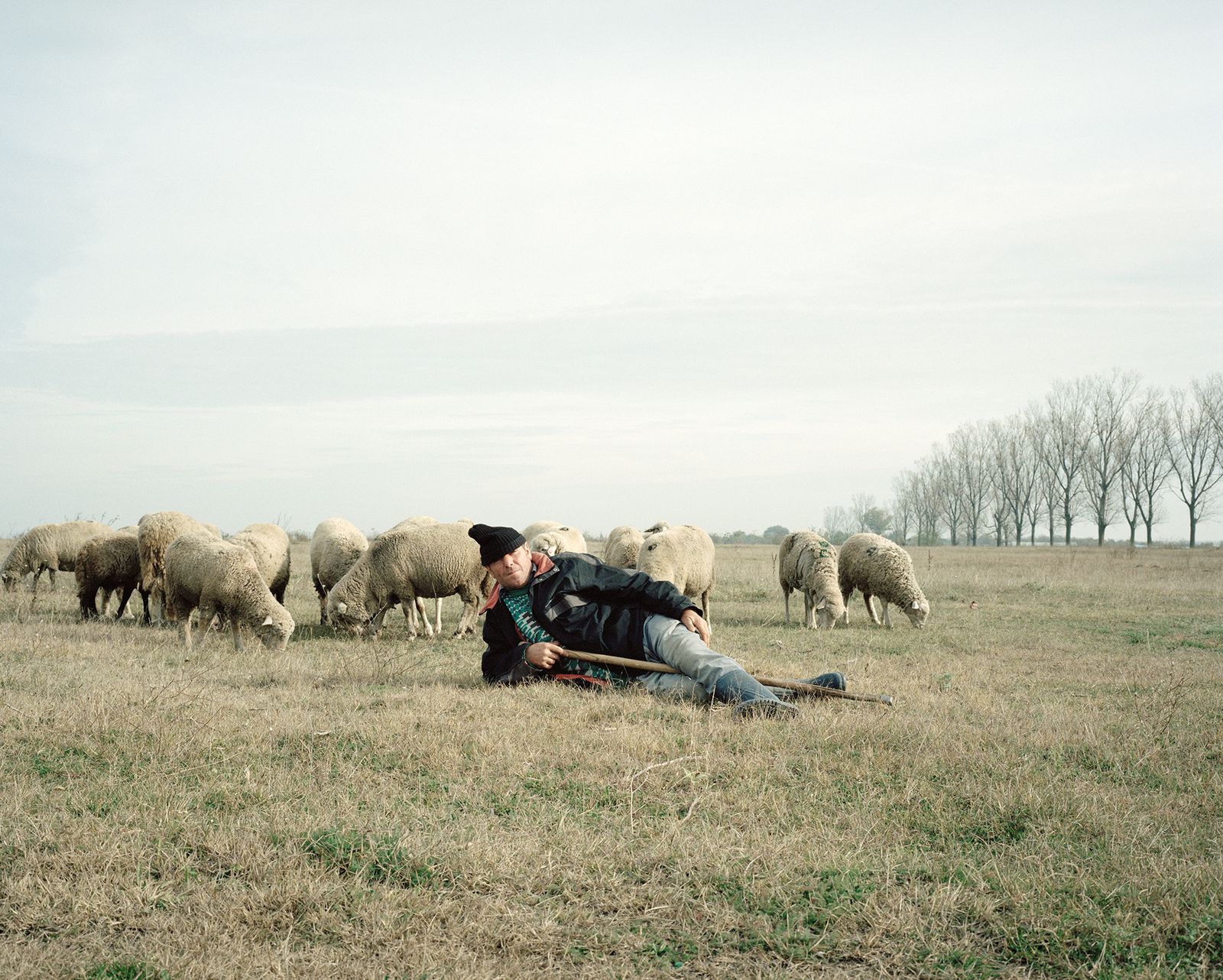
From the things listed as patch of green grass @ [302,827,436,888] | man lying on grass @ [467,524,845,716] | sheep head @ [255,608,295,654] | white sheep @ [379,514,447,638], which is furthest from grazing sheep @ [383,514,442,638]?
patch of green grass @ [302,827,436,888]

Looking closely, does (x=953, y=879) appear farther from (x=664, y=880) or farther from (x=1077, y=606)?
(x=1077, y=606)

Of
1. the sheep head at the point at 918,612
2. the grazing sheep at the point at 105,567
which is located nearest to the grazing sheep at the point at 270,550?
the grazing sheep at the point at 105,567

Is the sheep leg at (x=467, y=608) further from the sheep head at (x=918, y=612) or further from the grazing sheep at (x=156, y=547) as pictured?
the sheep head at (x=918, y=612)

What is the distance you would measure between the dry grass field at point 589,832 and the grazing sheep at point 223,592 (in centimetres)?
314

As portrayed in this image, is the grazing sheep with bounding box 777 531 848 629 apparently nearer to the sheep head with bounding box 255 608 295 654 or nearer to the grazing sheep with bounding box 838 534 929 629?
the grazing sheep with bounding box 838 534 929 629

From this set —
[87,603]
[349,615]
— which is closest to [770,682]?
[349,615]

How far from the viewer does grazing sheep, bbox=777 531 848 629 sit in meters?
15.9

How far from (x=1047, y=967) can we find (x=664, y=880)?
1546 millimetres

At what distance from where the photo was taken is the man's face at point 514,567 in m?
7.56

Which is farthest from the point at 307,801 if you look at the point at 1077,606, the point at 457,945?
the point at 1077,606

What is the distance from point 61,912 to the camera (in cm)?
366

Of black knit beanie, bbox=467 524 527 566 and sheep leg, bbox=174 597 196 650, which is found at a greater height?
black knit beanie, bbox=467 524 527 566

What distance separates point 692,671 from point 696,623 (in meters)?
0.43

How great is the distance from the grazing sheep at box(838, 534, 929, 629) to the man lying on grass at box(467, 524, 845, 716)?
8.77m
